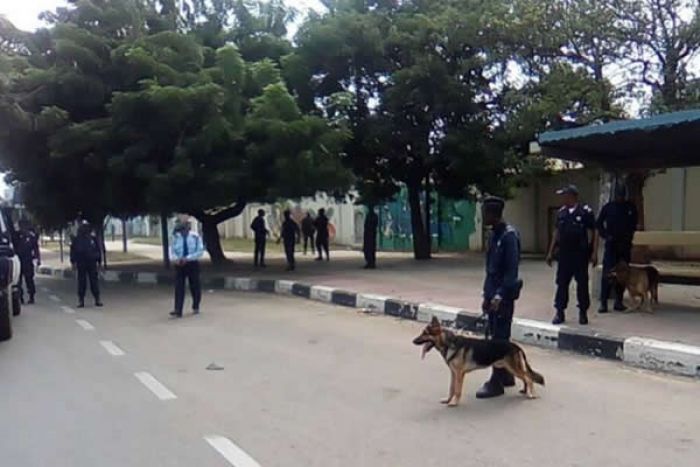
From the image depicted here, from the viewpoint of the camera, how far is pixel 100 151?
59.5ft

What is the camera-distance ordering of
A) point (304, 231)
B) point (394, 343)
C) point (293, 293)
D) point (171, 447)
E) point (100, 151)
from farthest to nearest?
point (304, 231)
point (100, 151)
point (293, 293)
point (394, 343)
point (171, 447)

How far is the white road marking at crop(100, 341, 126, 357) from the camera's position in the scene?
31.1 feet

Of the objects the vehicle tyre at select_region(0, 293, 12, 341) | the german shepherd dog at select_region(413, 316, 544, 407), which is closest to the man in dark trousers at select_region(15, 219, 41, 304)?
the vehicle tyre at select_region(0, 293, 12, 341)

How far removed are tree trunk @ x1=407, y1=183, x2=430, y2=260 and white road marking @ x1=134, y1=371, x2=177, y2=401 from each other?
16306 mm

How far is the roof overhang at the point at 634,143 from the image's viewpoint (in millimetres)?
9875

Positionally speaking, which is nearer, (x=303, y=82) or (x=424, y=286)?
(x=424, y=286)

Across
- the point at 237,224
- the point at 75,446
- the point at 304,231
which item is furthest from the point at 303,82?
the point at 237,224

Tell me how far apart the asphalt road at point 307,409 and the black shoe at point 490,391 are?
125 mm

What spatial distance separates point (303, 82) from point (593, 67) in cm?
770

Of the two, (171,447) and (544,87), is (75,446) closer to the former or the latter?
(171,447)

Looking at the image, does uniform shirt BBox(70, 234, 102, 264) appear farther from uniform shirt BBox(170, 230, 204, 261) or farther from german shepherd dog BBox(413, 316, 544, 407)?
german shepherd dog BBox(413, 316, 544, 407)

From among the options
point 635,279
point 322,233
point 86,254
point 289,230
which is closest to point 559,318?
point 635,279

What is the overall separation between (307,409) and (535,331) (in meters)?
4.28

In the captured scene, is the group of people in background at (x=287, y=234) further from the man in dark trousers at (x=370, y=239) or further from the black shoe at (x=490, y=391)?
the black shoe at (x=490, y=391)
